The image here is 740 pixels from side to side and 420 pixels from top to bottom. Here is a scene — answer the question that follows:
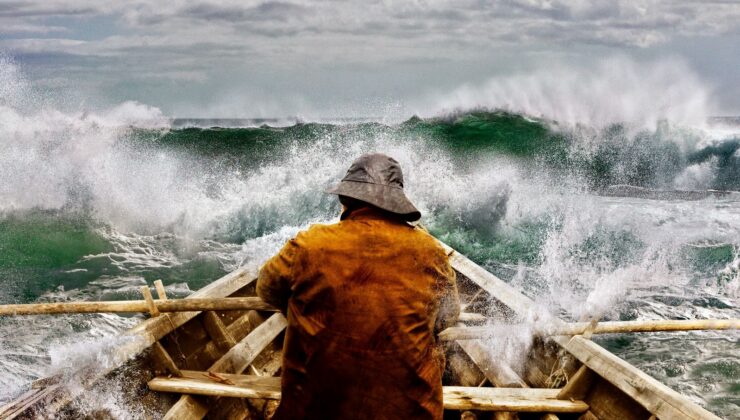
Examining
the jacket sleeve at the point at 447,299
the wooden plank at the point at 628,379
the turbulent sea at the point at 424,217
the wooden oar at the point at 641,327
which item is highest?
the jacket sleeve at the point at 447,299

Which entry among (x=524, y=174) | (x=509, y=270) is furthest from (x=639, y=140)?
(x=509, y=270)

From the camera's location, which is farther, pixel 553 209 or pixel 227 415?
pixel 553 209

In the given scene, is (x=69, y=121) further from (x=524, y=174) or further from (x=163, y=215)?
(x=524, y=174)

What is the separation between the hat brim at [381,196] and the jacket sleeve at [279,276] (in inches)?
10.8

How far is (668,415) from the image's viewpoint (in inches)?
98.4

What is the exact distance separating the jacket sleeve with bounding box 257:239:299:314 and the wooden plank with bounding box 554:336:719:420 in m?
1.84

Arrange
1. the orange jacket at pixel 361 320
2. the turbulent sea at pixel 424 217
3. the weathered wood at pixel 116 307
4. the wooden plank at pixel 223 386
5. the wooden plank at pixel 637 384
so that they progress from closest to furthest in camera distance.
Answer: the orange jacket at pixel 361 320 → the wooden plank at pixel 637 384 → the wooden plank at pixel 223 386 → the weathered wood at pixel 116 307 → the turbulent sea at pixel 424 217

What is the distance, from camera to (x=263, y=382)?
2.90m

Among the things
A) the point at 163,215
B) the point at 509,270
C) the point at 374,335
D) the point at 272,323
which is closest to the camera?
the point at 374,335

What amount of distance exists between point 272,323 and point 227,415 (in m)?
0.80

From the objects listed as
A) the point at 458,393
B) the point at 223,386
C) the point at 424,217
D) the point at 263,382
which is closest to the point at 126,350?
the point at 223,386

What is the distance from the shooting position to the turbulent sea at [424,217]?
6.09m

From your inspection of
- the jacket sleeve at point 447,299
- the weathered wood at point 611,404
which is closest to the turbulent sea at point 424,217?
the weathered wood at point 611,404

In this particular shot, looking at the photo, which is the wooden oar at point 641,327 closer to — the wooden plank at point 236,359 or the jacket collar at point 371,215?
the jacket collar at point 371,215
